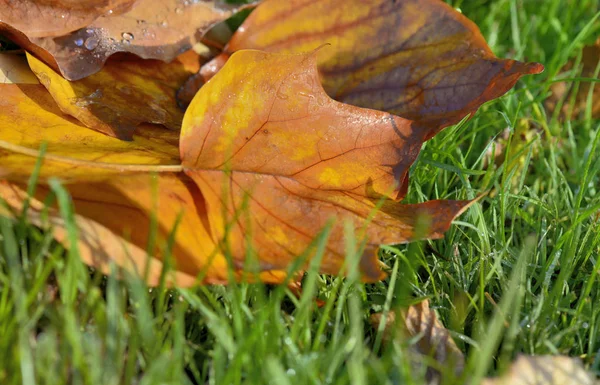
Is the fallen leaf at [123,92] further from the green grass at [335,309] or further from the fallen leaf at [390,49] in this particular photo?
the green grass at [335,309]

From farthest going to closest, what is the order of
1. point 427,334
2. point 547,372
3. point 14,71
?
1. point 14,71
2. point 427,334
3. point 547,372

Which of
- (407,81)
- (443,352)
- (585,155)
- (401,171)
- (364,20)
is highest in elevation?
(364,20)

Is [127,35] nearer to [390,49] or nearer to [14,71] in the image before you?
[14,71]

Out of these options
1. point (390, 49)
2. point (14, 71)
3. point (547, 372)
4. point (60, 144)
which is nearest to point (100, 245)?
point (60, 144)

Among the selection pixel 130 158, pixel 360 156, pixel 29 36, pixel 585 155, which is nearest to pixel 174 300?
pixel 130 158

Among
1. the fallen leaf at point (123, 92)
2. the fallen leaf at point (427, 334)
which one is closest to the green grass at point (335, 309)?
the fallen leaf at point (427, 334)

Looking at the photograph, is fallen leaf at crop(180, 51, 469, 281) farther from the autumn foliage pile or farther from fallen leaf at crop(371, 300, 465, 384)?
fallen leaf at crop(371, 300, 465, 384)

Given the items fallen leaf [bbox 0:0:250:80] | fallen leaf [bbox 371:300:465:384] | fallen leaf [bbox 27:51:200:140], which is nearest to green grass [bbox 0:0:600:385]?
fallen leaf [bbox 371:300:465:384]

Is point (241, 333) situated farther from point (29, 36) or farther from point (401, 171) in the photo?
point (29, 36)
